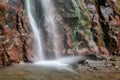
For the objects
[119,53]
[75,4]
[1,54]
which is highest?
[75,4]

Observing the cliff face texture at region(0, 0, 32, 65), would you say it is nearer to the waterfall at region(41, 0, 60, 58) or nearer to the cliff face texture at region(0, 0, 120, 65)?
the cliff face texture at region(0, 0, 120, 65)

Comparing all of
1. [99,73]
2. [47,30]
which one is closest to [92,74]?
[99,73]

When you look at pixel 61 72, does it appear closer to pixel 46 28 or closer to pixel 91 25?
pixel 46 28

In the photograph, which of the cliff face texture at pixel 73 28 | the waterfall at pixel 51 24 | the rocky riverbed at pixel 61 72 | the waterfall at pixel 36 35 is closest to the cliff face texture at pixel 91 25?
the cliff face texture at pixel 73 28

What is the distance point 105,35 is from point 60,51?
3.47m

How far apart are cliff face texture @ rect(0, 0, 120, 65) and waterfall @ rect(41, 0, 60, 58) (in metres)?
0.28

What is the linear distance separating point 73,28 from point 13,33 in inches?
155

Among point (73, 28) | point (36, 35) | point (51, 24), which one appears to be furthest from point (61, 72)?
point (73, 28)

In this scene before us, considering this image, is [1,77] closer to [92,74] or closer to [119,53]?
[92,74]

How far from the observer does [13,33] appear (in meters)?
13.0

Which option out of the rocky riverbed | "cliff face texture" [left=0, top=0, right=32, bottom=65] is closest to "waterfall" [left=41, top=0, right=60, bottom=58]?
"cliff face texture" [left=0, top=0, right=32, bottom=65]

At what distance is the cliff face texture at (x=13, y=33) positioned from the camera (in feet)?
41.2

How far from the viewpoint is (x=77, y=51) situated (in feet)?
51.6

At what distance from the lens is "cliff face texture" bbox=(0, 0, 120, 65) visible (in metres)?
12.9
